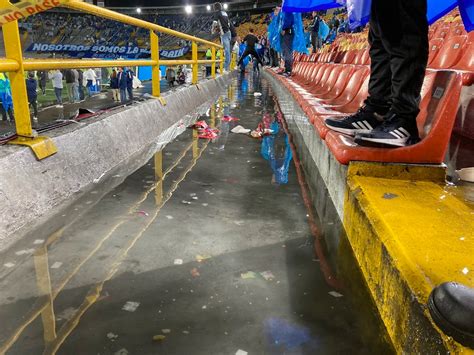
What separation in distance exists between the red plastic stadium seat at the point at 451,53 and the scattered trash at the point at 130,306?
3.03 metres

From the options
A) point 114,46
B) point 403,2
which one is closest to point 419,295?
point 403,2

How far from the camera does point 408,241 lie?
106 centimetres

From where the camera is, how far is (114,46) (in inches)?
1410

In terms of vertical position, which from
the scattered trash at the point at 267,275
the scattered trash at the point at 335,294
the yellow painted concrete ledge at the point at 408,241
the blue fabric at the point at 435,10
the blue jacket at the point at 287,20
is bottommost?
the scattered trash at the point at 267,275

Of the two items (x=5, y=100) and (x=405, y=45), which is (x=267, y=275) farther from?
(x=5, y=100)

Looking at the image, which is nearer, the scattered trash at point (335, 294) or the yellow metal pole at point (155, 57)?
the scattered trash at point (335, 294)

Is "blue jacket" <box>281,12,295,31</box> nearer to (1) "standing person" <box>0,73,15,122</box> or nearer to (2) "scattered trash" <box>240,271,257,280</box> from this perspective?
(1) "standing person" <box>0,73,15,122</box>

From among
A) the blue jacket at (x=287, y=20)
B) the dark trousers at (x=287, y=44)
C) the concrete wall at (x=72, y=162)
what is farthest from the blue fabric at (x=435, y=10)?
the dark trousers at (x=287, y=44)

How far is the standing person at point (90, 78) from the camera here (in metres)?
15.9

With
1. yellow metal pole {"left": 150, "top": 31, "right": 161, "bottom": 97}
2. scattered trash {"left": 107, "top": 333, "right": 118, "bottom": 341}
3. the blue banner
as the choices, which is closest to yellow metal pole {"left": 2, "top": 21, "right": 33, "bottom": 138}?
scattered trash {"left": 107, "top": 333, "right": 118, "bottom": 341}

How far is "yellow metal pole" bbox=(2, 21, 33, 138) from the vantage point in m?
1.75

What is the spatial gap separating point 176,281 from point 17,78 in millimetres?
1201

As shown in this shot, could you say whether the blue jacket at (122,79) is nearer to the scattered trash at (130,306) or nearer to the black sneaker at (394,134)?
the black sneaker at (394,134)

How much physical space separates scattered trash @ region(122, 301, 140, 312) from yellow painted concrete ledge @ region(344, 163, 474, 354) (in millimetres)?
704
